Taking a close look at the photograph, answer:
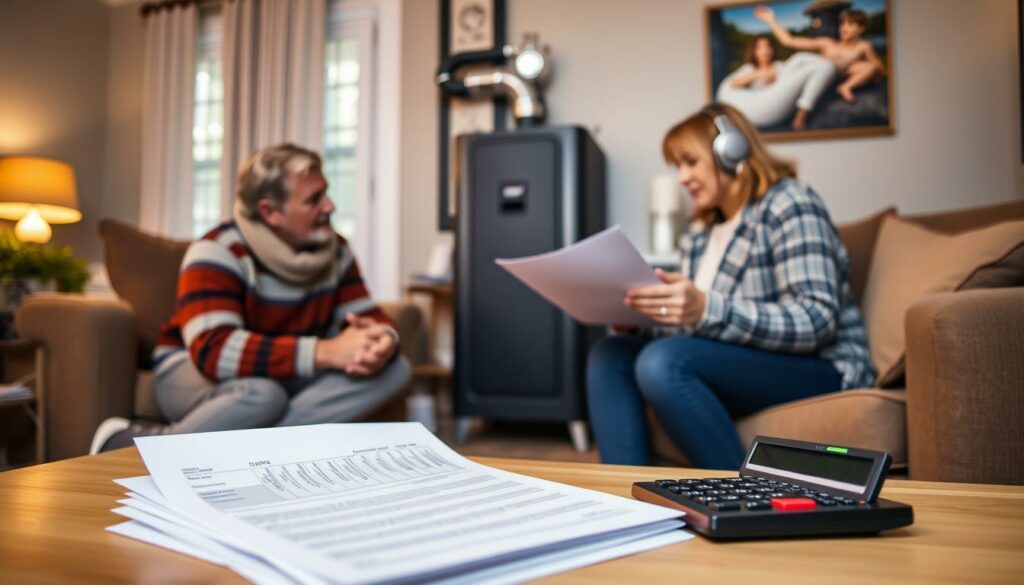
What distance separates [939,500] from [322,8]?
3.24 meters

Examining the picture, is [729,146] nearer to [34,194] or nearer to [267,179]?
[267,179]

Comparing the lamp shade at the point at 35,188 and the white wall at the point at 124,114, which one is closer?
the lamp shade at the point at 35,188

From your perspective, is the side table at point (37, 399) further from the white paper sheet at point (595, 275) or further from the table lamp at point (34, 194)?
the table lamp at point (34, 194)

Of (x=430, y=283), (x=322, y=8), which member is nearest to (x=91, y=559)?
(x=430, y=283)

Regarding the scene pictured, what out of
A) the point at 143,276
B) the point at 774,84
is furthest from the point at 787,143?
the point at 143,276

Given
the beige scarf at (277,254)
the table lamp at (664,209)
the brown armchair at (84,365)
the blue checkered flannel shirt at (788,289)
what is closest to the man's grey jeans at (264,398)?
the brown armchair at (84,365)

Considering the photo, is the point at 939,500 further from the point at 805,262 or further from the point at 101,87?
the point at 101,87

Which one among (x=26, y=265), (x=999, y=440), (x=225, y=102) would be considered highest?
(x=225, y=102)

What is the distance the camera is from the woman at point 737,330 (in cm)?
119

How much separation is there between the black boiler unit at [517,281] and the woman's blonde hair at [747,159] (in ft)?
2.56

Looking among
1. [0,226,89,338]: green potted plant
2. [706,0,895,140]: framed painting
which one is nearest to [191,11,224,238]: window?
[0,226,89,338]: green potted plant

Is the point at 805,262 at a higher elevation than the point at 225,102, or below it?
below

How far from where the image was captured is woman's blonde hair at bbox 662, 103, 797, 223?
1.42 m

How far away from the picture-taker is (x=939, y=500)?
515 mm
